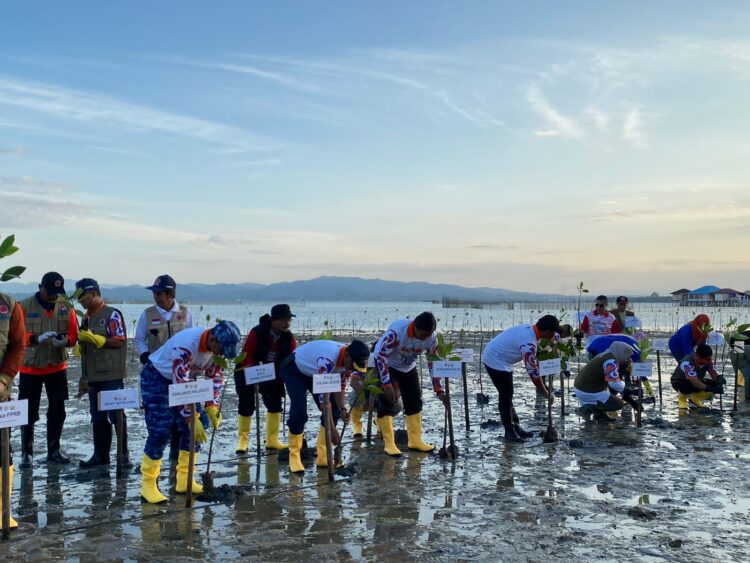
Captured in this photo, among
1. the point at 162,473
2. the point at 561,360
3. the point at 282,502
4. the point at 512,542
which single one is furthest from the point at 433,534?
the point at 561,360

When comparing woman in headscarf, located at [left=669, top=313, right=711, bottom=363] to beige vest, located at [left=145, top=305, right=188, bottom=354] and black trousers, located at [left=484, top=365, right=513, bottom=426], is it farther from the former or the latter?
beige vest, located at [left=145, top=305, right=188, bottom=354]

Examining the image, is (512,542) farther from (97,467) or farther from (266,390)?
(97,467)

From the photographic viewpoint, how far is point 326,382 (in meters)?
6.62

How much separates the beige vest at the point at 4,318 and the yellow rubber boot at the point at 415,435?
4.40m

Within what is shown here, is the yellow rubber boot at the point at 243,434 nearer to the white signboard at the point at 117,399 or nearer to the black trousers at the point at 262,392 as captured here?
the black trousers at the point at 262,392

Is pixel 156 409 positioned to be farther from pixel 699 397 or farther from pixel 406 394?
pixel 699 397

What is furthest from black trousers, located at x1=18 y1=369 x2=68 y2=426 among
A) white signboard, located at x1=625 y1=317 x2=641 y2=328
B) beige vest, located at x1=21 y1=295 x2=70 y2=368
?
white signboard, located at x1=625 y1=317 x2=641 y2=328

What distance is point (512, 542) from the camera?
4.85 m

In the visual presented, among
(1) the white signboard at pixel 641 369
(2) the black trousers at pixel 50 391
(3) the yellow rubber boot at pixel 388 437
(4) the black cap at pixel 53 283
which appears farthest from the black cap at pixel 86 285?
(1) the white signboard at pixel 641 369

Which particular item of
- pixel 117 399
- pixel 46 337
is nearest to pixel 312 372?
pixel 117 399

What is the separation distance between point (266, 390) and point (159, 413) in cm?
220

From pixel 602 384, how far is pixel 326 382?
5.07 metres

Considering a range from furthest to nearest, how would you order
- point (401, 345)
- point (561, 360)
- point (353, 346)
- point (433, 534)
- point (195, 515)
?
1. point (561, 360)
2. point (401, 345)
3. point (353, 346)
4. point (195, 515)
5. point (433, 534)

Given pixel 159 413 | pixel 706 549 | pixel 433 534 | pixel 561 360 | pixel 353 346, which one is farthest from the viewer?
pixel 561 360
